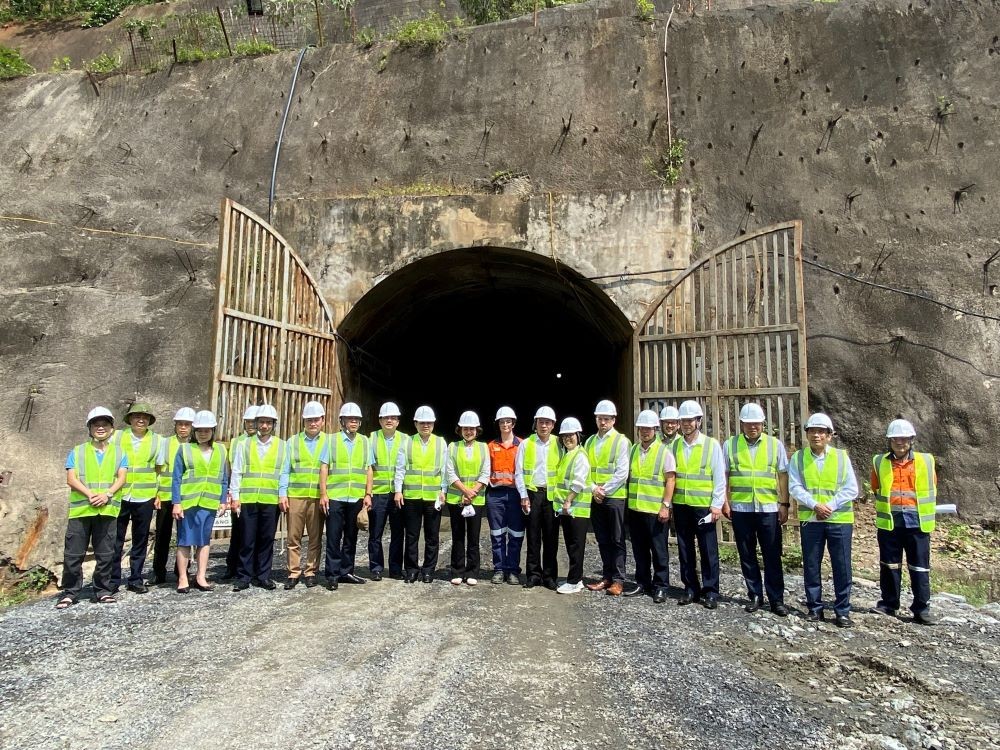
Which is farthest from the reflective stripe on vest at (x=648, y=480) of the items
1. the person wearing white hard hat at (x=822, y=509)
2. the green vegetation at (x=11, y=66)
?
the green vegetation at (x=11, y=66)

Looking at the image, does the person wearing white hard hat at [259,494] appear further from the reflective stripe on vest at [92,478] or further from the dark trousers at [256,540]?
the reflective stripe on vest at [92,478]

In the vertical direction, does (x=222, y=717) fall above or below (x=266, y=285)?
below

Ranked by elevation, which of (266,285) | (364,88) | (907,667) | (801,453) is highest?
(364,88)

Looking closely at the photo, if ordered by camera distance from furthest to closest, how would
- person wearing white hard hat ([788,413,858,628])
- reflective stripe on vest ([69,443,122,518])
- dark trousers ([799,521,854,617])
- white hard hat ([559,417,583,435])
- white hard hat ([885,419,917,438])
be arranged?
white hard hat ([559,417,583,435]) < reflective stripe on vest ([69,443,122,518]) < white hard hat ([885,419,917,438]) < person wearing white hard hat ([788,413,858,628]) < dark trousers ([799,521,854,617])

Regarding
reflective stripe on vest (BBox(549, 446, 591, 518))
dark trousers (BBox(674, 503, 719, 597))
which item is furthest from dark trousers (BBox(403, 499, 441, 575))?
dark trousers (BBox(674, 503, 719, 597))

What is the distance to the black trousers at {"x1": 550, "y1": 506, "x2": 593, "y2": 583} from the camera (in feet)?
19.2

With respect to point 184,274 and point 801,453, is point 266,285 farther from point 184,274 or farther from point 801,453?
point 801,453

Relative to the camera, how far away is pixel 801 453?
555cm

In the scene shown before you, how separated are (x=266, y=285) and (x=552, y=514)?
4.65 metres

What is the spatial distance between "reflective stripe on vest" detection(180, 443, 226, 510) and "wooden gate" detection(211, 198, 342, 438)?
1553 millimetres

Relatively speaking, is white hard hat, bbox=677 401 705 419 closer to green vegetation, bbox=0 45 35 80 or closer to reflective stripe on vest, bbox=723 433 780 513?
reflective stripe on vest, bbox=723 433 780 513

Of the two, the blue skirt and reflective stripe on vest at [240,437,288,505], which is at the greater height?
reflective stripe on vest at [240,437,288,505]

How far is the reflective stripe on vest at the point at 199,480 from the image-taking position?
19.1 ft

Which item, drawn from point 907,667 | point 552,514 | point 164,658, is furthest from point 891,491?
point 164,658
